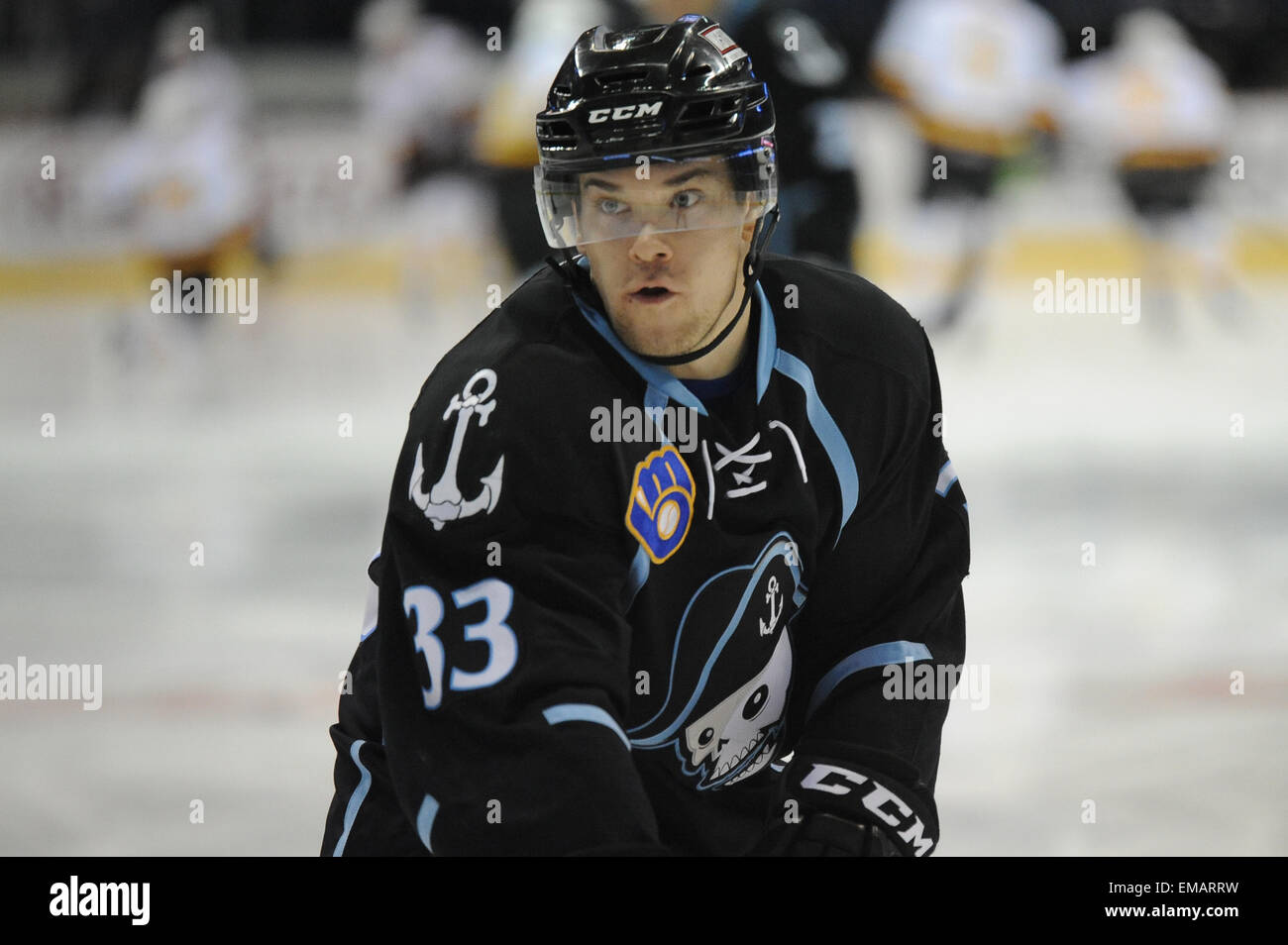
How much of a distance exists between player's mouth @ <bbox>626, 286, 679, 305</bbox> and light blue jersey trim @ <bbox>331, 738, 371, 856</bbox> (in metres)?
0.48

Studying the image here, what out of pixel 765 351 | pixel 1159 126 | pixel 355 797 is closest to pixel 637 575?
pixel 765 351

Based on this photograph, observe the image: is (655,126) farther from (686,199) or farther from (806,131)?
(806,131)

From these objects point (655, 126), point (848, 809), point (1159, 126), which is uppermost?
point (1159, 126)

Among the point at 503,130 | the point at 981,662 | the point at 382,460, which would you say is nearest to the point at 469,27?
the point at 503,130

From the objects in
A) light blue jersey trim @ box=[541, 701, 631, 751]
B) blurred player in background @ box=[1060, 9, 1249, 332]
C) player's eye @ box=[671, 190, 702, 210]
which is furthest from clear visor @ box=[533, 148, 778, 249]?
blurred player in background @ box=[1060, 9, 1249, 332]

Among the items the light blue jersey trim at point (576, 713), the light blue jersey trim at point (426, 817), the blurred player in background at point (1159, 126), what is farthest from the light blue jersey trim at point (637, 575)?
the blurred player in background at point (1159, 126)

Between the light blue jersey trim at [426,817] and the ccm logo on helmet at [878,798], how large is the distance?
371 millimetres

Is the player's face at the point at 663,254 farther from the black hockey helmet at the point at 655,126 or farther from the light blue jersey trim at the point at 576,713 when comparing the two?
the light blue jersey trim at the point at 576,713

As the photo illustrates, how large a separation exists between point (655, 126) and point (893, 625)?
54 cm

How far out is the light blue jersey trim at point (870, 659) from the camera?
153cm

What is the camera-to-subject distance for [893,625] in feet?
5.07

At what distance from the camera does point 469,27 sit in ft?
23.4

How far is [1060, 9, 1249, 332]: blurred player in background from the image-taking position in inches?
278

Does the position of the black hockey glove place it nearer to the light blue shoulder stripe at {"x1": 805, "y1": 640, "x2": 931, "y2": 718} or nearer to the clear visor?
the light blue shoulder stripe at {"x1": 805, "y1": 640, "x2": 931, "y2": 718}
